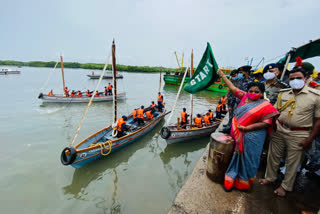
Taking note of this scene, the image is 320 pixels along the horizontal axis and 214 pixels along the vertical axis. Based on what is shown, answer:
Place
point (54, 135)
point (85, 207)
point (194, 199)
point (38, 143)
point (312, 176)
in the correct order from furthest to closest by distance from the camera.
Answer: point (54, 135)
point (38, 143)
point (85, 207)
point (312, 176)
point (194, 199)

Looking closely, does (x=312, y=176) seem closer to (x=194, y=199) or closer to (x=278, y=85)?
(x=278, y=85)

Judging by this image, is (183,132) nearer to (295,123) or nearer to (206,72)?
(206,72)

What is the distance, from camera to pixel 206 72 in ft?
13.8

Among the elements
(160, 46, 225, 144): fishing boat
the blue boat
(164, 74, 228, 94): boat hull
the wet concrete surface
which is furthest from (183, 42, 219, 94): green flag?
(164, 74, 228, 94): boat hull

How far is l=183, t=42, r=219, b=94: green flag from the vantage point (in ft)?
13.5

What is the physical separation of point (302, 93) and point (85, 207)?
6.40 metres

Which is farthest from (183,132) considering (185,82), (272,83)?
(185,82)

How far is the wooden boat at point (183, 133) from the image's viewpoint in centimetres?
818

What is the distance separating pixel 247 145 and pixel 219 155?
480 mm

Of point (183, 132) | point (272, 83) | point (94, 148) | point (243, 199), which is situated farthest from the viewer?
point (183, 132)

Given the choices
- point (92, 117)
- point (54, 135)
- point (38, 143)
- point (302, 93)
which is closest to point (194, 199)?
point (302, 93)

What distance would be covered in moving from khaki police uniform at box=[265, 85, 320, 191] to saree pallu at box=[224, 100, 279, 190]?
404 mm

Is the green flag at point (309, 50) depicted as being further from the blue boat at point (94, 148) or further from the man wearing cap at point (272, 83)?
the blue boat at point (94, 148)

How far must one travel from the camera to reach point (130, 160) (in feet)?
25.0
